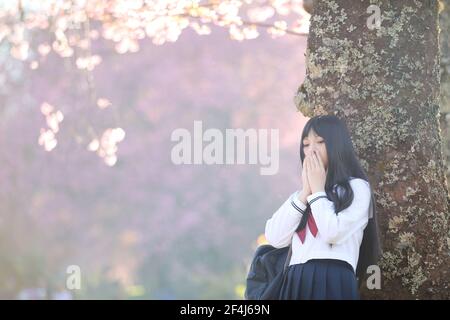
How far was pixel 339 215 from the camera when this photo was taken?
9.60ft

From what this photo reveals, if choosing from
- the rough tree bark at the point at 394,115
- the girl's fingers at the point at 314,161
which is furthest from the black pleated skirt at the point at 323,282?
the rough tree bark at the point at 394,115

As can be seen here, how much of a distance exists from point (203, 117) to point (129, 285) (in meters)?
2.98

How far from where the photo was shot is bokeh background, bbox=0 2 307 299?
1123cm

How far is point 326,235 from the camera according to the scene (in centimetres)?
291

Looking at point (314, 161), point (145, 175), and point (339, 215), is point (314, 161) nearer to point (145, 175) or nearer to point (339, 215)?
point (339, 215)

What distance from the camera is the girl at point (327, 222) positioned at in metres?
2.95

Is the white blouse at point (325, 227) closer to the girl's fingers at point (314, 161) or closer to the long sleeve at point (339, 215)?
the long sleeve at point (339, 215)

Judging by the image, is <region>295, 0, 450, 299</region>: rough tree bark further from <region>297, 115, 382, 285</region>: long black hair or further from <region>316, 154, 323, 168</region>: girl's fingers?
<region>316, 154, 323, 168</region>: girl's fingers

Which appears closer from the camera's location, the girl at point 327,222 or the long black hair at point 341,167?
the girl at point 327,222

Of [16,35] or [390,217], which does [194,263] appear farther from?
[390,217]

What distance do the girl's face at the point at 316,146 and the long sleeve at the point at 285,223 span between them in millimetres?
187
